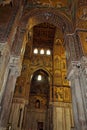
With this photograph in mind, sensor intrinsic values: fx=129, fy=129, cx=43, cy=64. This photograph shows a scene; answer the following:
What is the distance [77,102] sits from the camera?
6672 mm

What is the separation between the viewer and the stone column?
19.7ft

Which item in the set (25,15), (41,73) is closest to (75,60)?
(25,15)

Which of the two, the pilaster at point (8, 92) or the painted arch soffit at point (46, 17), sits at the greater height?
the painted arch soffit at point (46, 17)

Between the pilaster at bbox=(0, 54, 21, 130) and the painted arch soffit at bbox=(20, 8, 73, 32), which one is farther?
the painted arch soffit at bbox=(20, 8, 73, 32)

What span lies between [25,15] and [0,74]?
6632 mm

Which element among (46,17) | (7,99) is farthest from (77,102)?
(46,17)

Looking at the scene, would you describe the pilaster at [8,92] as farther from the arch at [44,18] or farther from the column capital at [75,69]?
the column capital at [75,69]

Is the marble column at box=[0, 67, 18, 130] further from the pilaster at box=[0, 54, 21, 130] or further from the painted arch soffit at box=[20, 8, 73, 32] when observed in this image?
the painted arch soffit at box=[20, 8, 73, 32]

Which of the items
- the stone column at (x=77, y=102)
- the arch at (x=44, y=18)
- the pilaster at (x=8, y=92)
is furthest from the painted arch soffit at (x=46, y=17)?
the pilaster at (x=8, y=92)

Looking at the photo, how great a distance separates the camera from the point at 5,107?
6.26 metres

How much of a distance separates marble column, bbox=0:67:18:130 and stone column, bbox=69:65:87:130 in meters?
3.39

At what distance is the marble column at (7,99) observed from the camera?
5.92 m

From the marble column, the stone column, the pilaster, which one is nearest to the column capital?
the stone column

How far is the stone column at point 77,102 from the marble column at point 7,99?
339 cm
